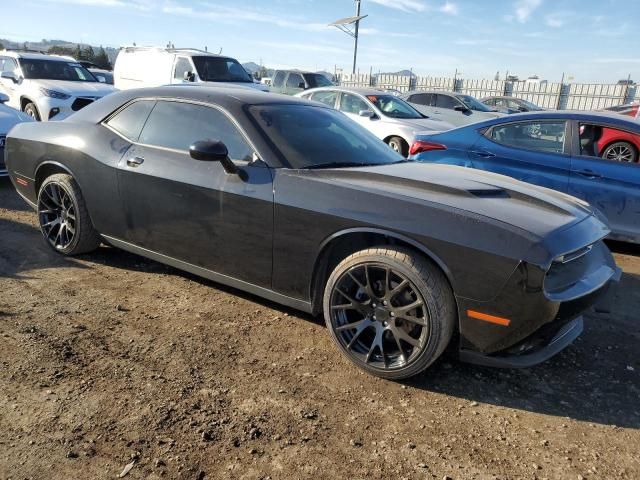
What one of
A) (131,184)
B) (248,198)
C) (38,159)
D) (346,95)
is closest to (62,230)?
(38,159)

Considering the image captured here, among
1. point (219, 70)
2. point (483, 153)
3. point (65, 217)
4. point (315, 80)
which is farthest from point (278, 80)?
point (65, 217)

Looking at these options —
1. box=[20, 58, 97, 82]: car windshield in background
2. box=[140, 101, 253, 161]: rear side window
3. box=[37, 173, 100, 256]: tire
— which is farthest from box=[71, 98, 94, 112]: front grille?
box=[140, 101, 253, 161]: rear side window

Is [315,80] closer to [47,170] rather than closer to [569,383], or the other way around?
[47,170]

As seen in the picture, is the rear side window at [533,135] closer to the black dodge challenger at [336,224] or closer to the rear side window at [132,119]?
the black dodge challenger at [336,224]

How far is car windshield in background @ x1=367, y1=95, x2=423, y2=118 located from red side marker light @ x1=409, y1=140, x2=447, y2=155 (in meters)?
4.02

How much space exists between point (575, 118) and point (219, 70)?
375 inches

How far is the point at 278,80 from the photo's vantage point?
15.9m

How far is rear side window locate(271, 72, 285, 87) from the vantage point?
51.7 feet

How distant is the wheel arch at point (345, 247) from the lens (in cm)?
276

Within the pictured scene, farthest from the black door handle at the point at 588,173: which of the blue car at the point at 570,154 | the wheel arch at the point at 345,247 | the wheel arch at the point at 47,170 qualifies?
the wheel arch at the point at 47,170

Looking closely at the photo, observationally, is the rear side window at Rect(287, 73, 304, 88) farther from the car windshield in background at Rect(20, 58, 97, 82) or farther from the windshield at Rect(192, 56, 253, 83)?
the car windshield in background at Rect(20, 58, 97, 82)

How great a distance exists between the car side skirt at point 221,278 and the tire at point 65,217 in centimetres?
22

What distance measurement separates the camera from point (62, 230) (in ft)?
14.8

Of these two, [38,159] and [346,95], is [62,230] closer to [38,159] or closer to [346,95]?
[38,159]
